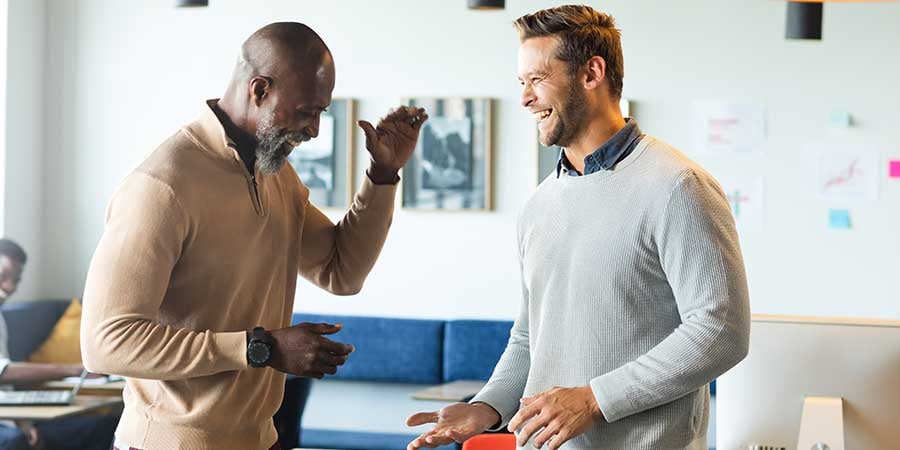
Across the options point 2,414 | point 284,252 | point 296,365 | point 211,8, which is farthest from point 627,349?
point 211,8

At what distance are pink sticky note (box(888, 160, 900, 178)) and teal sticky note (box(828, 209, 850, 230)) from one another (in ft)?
0.86

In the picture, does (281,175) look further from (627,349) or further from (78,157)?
(78,157)

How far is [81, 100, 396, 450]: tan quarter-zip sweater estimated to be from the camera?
6.83 ft

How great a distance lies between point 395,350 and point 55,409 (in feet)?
6.36

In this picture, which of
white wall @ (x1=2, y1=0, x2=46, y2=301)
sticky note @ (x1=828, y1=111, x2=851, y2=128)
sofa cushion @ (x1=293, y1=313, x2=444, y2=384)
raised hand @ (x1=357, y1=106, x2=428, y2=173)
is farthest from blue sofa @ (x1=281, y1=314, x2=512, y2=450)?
raised hand @ (x1=357, y1=106, x2=428, y2=173)

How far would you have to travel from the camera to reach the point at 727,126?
5820mm

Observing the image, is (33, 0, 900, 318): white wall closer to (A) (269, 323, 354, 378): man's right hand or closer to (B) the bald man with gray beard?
(B) the bald man with gray beard

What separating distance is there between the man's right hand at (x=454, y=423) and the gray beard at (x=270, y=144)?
1.78 feet

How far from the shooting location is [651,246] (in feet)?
6.70

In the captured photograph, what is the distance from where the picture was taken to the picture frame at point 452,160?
20.0ft

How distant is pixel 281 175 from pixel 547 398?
80 centimetres

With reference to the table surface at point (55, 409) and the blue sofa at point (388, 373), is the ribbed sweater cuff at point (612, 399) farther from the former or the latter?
the blue sofa at point (388, 373)

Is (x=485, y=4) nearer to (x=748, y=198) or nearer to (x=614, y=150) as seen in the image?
(x=614, y=150)

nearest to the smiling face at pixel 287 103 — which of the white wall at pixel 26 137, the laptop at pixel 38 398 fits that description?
the laptop at pixel 38 398
